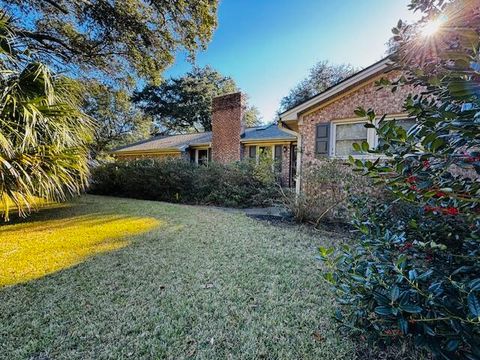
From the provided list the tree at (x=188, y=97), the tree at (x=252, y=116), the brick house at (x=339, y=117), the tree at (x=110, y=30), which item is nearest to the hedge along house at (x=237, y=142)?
the brick house at (x=339, y=117)

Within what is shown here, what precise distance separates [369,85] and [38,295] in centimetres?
816

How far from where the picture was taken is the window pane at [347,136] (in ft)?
23.5

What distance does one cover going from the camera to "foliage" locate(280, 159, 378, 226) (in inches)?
243

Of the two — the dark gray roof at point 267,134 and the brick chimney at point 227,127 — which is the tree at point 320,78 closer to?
the dark gray roof at point 267,134

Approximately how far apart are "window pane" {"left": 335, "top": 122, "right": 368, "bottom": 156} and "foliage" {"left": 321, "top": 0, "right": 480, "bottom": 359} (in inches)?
227

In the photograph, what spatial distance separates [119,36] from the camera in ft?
28.1

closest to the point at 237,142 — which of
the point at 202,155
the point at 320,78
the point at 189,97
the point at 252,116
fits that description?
the point at 202,155

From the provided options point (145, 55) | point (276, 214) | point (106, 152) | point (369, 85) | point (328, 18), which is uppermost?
point (328, 18)

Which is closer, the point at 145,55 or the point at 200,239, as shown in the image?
the point at 200,239

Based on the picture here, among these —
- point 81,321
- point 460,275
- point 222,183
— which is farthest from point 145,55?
point 460,275

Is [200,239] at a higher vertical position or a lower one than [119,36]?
lower

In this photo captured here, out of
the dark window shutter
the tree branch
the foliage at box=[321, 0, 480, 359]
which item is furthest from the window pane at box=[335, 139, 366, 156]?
the tree branch

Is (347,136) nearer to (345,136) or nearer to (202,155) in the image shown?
(345,136)

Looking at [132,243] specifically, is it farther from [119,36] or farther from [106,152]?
[106,152]
